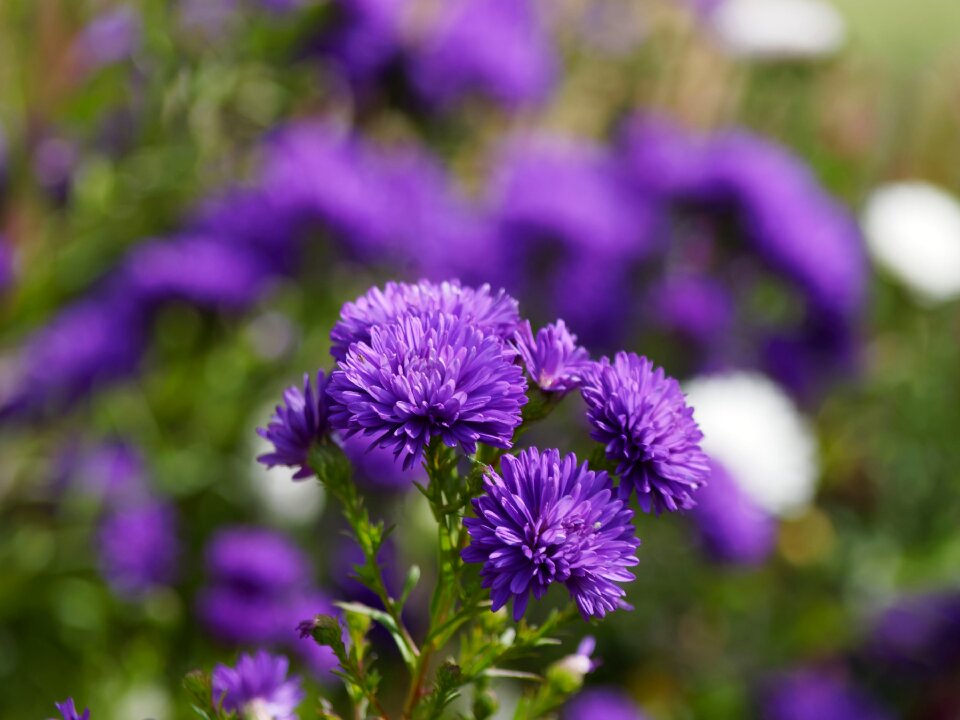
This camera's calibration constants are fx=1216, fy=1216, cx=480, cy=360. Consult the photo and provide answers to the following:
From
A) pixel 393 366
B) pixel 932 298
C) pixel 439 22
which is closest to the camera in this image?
pixel 393 366

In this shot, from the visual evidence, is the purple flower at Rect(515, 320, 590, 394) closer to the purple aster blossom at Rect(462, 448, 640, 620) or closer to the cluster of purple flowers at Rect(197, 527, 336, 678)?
the purple aster blossom at Rect(462, 448, 640, 620)

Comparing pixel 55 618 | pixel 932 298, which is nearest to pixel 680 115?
pixel 932 298

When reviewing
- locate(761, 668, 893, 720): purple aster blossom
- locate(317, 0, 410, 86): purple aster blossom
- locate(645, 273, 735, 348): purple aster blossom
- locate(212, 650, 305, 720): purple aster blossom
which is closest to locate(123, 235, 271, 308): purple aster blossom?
locate(317, 0, 410, 86): purple aster blossom

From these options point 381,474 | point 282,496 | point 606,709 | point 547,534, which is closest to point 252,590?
point 381,474

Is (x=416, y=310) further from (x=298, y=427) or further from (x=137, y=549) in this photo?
(x=137, y=549)

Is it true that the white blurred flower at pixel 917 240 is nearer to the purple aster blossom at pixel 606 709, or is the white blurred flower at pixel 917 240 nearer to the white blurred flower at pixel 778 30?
the white blurred flower at pixel 778 30

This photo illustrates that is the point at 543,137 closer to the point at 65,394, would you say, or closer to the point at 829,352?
the point at 829,352
